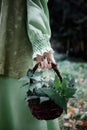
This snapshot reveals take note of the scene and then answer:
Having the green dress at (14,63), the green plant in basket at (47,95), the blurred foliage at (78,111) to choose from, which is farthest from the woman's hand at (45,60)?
the blurred foliage at (78,111)

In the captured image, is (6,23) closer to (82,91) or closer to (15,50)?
(15,50)

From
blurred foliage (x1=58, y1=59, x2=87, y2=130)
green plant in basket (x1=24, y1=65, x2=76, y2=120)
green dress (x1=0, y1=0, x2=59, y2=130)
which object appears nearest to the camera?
green plant in basket (x1=24, y1=65, x2=76, y2=120)

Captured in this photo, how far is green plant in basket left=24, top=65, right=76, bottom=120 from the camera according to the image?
9.87ft

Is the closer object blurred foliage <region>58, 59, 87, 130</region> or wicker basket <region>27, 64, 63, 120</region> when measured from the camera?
wicker basket <region>27, 64, 63, 120</region>

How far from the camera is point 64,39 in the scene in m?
12.8

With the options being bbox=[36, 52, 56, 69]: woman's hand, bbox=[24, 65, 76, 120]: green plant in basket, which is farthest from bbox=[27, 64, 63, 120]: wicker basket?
bbox=[36, 52, 56, 69]: woman's hand

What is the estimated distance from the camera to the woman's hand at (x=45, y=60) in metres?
3.10

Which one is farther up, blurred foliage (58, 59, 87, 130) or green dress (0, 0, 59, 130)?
green dress (0, 0, 59, 130)

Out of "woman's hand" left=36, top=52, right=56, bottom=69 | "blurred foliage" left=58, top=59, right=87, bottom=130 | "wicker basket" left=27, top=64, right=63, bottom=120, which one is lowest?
"blurred foliage" left=58, top=59, right=87, bottom=130

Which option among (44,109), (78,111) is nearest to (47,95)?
(44,109)

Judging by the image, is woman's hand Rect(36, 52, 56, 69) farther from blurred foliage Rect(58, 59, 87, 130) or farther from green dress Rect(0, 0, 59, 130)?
blurred foliage Rect(58, 59, 87, 130)

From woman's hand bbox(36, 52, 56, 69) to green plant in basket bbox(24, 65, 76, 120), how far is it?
0.05m

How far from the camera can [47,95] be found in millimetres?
3033

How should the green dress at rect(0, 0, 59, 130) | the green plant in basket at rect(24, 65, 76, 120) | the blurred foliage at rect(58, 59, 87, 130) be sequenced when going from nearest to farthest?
the green plant in basket at rect(24, 65, 76, 120)
the green dress at rect(0, 0, 59, 130)
the blurred foliage at rect(58, 59, 87, 130)
